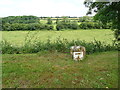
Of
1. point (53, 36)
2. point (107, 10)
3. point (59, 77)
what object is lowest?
point (59, 77)

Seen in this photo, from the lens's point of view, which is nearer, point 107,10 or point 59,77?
point 59,77

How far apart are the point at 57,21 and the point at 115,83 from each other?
10.3 m

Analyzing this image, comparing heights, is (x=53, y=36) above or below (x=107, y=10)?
below

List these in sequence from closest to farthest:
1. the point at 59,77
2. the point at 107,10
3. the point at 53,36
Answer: the point at 59,77 < the point at 107,10 < the point at 53,36

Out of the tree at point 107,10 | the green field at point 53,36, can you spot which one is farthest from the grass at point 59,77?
the green field at point 53,36

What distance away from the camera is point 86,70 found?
324 cm

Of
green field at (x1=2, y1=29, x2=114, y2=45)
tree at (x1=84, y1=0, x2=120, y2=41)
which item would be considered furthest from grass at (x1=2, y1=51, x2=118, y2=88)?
green field at (x1=2, y1=29, x2=114, y2=45)

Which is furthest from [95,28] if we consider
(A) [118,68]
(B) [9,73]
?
(B) [9,73]

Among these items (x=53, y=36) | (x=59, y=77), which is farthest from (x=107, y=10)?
(x=53, y=36)

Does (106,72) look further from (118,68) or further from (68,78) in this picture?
(68,78)

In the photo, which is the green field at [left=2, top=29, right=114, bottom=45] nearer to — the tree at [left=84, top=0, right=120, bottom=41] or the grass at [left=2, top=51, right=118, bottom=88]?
the tree at [left=84, top=0, right=120, bottom=41]

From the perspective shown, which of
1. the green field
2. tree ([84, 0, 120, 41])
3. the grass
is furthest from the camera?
the green field

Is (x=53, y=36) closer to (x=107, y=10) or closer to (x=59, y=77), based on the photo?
(x=107, y=10)

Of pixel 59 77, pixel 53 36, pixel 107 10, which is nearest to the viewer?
pixel 59 77
